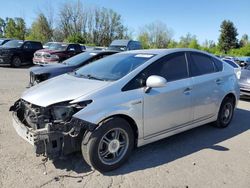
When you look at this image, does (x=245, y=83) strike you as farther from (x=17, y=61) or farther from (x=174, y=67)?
(x=17, y=61)

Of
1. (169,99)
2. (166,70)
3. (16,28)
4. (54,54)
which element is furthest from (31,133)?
(16,28)

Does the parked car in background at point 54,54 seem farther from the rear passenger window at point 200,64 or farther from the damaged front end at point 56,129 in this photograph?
the damaged front end at point 56,129

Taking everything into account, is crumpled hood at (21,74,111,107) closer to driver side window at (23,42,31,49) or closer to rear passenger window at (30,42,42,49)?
driver side window at (23,42,31,49)

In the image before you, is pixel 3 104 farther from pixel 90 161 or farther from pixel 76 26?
pixel 76 26

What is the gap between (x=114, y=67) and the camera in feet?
14.7

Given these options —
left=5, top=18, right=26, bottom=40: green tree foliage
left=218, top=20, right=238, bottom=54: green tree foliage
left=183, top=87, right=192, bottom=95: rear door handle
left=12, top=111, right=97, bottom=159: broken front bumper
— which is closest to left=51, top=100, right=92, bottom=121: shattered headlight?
left=12, top=111, right=97, bottom=159: broken front bumper

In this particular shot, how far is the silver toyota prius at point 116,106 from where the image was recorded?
136 inches

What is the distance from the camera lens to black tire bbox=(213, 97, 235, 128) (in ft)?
18.6

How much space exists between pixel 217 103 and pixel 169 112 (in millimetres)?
1568

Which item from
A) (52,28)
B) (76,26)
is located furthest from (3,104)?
(76,26)

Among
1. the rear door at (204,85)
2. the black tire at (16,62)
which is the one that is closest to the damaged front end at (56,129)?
the rear door at (204,85)

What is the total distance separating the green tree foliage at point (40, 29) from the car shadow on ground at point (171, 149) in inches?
1957

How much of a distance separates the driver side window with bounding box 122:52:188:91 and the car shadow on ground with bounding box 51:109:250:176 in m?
1.11

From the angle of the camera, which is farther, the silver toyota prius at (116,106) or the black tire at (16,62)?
the black tire at (16,62)
